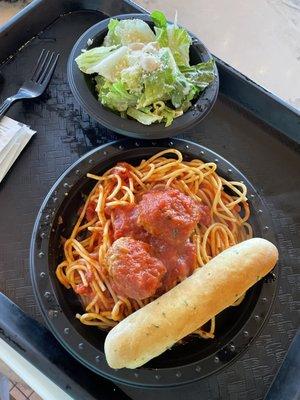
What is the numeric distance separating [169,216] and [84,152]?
20.5 inches

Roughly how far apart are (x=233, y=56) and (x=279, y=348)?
142 centimetres

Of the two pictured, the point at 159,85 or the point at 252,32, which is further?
the point at 252,32

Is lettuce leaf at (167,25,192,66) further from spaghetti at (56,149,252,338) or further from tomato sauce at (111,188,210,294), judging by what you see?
tomato sauce at (111,188,210,294)

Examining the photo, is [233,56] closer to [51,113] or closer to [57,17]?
[57,17]

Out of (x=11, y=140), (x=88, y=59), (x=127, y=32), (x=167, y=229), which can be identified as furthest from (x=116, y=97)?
(x=167, y=229)

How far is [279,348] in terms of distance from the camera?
1414 millimetres

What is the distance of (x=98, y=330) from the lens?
51.4 inches

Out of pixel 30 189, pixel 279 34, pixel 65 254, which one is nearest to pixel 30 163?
pixel 30 189

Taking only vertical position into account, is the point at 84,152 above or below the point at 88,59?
below

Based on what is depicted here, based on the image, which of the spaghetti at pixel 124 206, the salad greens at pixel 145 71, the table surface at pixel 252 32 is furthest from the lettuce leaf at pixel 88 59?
the table surface at pixel 252 32

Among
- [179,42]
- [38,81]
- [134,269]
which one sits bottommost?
[134,269]

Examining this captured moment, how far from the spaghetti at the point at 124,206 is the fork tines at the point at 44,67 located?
1.74 feet

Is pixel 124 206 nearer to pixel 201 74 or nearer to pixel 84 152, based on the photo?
pixel 84 152

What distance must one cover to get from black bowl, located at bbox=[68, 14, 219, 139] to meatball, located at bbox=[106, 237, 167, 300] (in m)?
0.41
